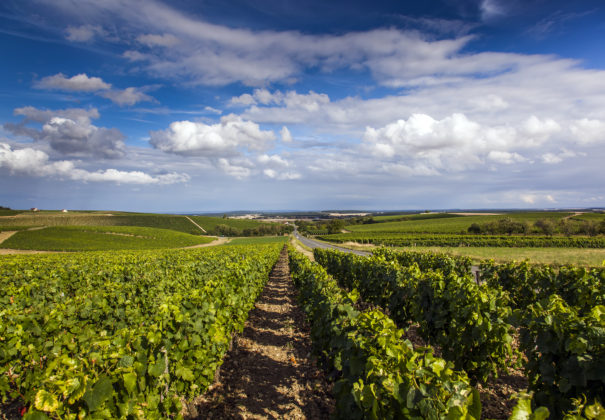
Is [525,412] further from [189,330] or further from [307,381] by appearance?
[307,381]

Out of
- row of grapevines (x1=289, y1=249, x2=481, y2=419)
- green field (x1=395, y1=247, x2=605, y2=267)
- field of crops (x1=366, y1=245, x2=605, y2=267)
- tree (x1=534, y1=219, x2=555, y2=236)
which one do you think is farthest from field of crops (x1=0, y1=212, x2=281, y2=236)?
tree (x1=534, y1=219, x2=555, y2=236)

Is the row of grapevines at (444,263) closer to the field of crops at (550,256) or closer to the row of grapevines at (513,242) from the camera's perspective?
the field of crops at (550,256)

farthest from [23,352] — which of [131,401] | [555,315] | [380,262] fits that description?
[380,262]

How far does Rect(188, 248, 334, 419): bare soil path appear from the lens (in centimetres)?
526

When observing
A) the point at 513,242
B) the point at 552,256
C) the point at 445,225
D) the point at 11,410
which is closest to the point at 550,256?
the point at 552,256

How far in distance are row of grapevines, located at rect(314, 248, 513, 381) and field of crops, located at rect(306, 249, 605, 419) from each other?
0.7 inches

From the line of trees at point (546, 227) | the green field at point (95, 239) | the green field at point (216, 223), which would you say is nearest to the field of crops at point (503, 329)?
the line of trees at point (546, 227)

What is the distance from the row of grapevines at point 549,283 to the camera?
7.44 meters

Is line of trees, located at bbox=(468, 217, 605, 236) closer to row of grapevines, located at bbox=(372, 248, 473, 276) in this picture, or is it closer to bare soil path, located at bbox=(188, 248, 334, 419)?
row of grapevines, located at bbox=(372, 248, 473, 276)

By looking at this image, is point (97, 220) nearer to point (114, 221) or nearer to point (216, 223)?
point (114, 221)

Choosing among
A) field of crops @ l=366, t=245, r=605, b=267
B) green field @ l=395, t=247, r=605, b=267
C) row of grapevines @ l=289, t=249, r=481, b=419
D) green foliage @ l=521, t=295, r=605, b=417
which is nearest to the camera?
row of grapevines @ l=289, t=249, r=481, b=419

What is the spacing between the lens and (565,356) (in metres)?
3.87

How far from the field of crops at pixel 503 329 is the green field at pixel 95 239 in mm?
60196

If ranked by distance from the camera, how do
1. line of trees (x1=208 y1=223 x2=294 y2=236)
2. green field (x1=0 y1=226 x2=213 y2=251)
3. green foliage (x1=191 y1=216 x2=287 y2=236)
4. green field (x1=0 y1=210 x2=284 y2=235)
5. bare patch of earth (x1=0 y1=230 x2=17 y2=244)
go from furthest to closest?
green foliage (x1=191 y1=216 x2=287 y2=236), line of trees (x1=208 y1=223 x2=294 y2=236), green field (x1=0 y1=210 x2=284 y2=235), bare patch of earth (x1=0 y1=230 x2=17 y2=244), green field (x1=0 y1=226 x2=213 y2=251)
